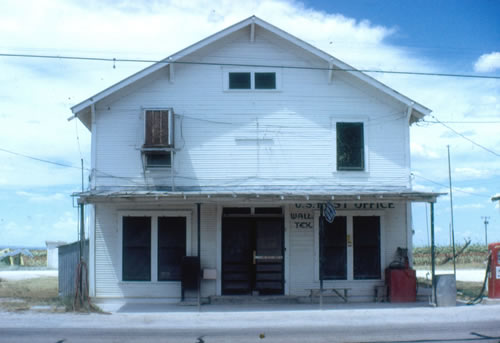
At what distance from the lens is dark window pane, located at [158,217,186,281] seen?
16.5 metres

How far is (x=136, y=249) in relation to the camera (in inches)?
653

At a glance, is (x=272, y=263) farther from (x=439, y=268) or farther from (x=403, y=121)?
(x=439, y=268)

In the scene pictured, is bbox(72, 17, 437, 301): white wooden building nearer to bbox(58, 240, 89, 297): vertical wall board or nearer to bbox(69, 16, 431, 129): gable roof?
bbox(69, 16, 431, 129): gable roof

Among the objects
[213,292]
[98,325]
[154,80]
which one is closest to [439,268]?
[213,292]

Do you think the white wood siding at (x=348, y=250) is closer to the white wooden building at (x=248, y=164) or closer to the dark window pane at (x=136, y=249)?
the white wooden building at (x=248, y=164)

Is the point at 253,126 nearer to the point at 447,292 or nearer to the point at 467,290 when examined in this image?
the point at 447,292

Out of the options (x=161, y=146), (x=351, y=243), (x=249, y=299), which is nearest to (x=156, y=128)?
(x=161, y=146)

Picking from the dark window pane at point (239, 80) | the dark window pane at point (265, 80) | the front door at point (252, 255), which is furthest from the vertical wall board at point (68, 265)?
the dark window pane at point (265, 80)

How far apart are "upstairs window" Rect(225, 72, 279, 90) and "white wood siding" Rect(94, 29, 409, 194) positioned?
196 mm

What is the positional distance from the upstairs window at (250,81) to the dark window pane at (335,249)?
446cm

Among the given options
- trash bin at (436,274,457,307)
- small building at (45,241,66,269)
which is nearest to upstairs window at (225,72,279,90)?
trash bin at (436,274,457,307)

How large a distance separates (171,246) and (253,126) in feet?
14.0

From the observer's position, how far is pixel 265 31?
17.2 m

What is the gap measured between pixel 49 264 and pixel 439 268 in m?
21.6
